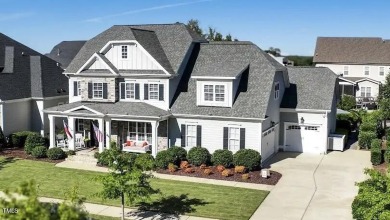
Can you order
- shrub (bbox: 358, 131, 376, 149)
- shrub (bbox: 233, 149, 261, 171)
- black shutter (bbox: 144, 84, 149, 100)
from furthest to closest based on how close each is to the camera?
shrub (bbox: 358, 131, 376, 149) < black shutter (bbox: 144, 84, 149, 100) < shrub (bbox: 233, 149, 261, 171)

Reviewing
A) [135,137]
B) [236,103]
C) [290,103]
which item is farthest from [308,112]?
[135,137]

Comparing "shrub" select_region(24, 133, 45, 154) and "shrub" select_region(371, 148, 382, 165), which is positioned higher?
"shrub" select_region(24, 133, 45, 154)

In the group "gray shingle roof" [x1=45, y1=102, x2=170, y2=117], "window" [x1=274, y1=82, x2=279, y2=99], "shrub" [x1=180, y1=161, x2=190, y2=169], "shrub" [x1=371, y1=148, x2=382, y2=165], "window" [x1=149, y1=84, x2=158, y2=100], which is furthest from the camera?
"window" [x1=274, y1=82, x2=279, y2=99]

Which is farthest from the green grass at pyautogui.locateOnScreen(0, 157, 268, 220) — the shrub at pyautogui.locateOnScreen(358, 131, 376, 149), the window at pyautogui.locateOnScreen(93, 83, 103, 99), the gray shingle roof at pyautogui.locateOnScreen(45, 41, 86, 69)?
the gray shingle roof at pyautogui.locateOnScreen(45, 41, 86, 69)

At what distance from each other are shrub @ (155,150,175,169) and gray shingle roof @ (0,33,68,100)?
13.1 metres

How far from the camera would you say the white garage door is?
31.9 meters

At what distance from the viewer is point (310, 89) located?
33188mm

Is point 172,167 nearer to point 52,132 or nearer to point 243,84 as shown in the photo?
point 243,84

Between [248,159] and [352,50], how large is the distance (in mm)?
46168

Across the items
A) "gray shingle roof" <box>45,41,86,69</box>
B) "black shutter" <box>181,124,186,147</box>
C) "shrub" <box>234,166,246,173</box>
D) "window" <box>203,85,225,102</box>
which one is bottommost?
"shrub" <box>234,166,246,173</box>

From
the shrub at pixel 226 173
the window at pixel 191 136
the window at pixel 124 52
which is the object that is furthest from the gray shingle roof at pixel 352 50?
the shrub at pixel 226 173

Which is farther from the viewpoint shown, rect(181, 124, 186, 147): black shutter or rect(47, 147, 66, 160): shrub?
rect(47, 147, 66, 160): shrub

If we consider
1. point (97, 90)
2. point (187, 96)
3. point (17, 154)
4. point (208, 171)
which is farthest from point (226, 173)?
point (17, 154)

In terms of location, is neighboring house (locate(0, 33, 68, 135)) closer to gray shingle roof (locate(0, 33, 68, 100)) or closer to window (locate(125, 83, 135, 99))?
gray shingle roof (locate(0, 33, 68, 100))
